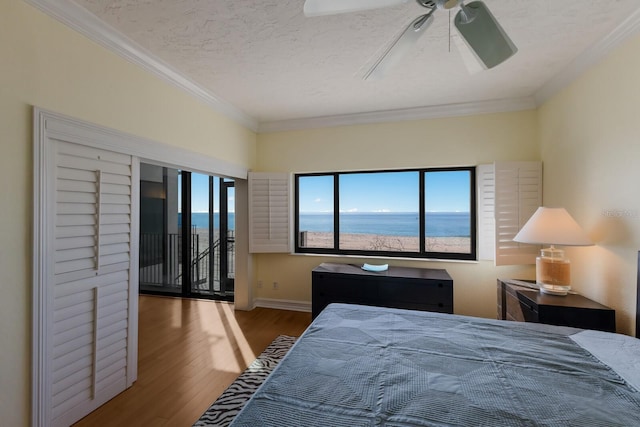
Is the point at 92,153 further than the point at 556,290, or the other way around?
the point at 556,290

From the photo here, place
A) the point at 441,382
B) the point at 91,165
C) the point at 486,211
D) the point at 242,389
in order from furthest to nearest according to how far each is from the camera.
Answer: the point at 486,211, the point at 242,389, the point at 91,165, the point at 441,382

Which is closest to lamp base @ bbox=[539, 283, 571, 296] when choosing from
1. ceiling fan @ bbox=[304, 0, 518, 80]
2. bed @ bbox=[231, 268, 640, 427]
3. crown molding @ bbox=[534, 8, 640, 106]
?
bed @ bbox=[231, 268, 640, 427]

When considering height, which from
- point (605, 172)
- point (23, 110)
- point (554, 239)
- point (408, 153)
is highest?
point (408, 153)

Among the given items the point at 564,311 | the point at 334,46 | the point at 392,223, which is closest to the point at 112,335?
the point at 334,46

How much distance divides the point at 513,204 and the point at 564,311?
1.34 meters

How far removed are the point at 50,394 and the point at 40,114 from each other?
159cm

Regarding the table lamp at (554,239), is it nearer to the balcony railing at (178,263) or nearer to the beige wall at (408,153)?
the beige wall at (408,153)

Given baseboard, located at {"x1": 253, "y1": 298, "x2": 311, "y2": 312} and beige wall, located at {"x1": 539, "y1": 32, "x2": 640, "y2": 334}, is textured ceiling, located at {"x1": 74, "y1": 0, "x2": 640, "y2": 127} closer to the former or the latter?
beige wall, located at {"x1": 539, "y1": 32, "x2": 640, "y2": 334}

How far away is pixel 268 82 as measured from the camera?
8.82 feet

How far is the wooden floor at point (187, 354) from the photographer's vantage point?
1.92 meters

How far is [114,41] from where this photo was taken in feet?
6.41

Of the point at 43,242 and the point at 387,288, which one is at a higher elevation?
the point at 43,242

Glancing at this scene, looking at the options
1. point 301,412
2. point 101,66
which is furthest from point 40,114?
point 301,412

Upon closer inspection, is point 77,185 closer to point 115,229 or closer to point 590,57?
point 115,229
